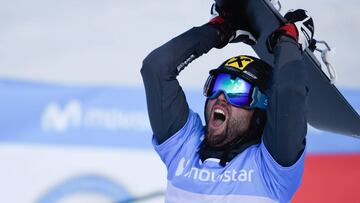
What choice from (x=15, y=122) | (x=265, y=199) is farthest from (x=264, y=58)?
(x=15, y=122)

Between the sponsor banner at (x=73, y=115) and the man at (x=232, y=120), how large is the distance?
0.75 m

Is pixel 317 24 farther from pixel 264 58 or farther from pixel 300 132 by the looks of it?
pixel 300 132

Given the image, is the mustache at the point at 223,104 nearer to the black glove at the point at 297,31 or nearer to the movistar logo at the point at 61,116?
the black glove at the point at 297,31

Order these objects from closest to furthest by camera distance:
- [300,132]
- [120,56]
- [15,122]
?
[300,132], [15,122], [120,56]

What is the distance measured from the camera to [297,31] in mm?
2322

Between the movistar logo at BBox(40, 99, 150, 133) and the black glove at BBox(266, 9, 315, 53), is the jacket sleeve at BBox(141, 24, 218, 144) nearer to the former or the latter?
the black glove at BBox(266, 9, 315, 53)

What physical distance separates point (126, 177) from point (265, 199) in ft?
3.55

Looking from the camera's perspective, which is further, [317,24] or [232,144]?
[317,24]

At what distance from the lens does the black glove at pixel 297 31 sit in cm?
230

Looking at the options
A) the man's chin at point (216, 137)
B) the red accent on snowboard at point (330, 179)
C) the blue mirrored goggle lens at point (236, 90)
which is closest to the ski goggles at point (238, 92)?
the blue mirrored goggle lens at point (236, 90)

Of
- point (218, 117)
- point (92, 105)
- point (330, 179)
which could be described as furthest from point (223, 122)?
point (330, 179)

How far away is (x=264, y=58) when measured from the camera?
2711 millimetres

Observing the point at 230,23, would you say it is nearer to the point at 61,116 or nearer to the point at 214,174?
the point at 214,174

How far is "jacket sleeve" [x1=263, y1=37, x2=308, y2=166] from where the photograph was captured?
7.09 ft
